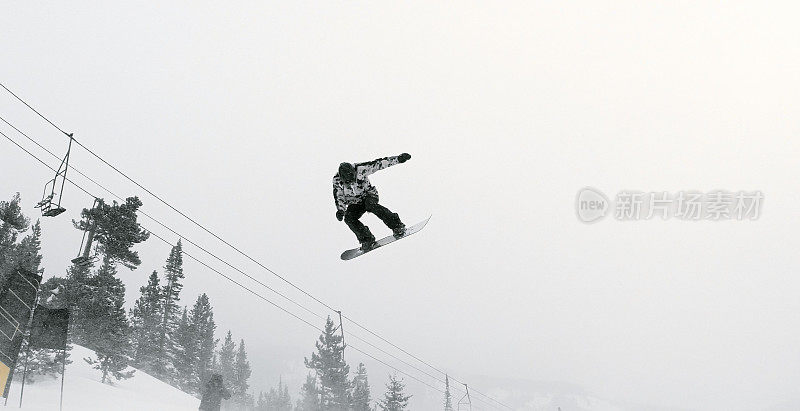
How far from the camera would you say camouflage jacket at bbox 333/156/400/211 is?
9.77m

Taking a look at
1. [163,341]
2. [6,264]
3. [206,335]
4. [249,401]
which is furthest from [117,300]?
[249,401]

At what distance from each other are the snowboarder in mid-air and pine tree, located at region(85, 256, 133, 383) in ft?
86.9

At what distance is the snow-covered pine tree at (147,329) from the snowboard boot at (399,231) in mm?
44126

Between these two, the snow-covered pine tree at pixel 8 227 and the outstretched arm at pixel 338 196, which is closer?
the outstretched arm at pixel 338 196

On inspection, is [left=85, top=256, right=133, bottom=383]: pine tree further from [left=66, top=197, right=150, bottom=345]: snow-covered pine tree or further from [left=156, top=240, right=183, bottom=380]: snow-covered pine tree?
[left=156, top=240, right=183, bottom=380]: snow-covered pine tree

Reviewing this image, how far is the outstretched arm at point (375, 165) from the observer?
380 inches

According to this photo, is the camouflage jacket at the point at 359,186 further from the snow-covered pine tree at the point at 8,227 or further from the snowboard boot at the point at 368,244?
the snow-covered pine tree at the point at 8,227

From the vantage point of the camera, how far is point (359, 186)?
10.2m

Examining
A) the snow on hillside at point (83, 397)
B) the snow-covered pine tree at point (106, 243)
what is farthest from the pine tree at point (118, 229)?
the snow on hillside at point (83, 397)

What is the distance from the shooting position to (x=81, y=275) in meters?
31.9

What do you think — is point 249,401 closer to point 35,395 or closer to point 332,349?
point 332,349

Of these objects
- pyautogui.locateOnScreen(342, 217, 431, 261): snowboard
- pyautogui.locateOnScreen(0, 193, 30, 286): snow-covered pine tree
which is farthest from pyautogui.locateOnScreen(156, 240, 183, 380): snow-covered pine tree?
pyautogui.locateOnScreen(342, 217, 431, 261): snowboard

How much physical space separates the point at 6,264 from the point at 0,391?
24562 millimetres

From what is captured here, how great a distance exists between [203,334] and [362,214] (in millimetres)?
57173
